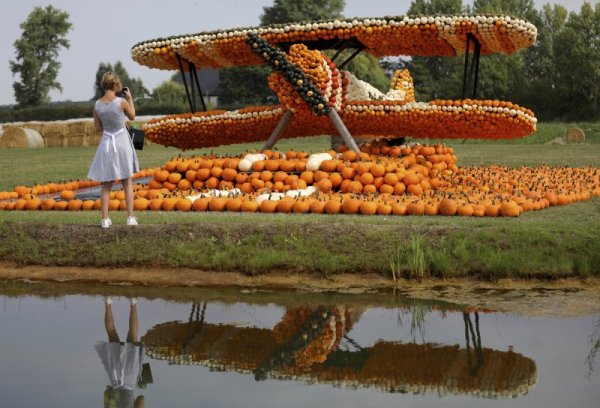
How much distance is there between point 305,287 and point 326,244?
30.3 inches

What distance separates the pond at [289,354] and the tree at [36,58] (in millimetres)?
78033

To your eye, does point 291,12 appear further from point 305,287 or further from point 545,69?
point 305,287

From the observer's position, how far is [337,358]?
21.2 feet

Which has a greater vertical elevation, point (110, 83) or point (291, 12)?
point (291, 12)

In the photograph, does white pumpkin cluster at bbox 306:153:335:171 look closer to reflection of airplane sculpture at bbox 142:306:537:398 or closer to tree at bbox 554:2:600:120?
reflection of airplane sculpture at bbox 142:306:537:398

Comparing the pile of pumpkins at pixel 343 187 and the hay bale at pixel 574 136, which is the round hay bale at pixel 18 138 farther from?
the pile of pumpkins at pixel 343 187

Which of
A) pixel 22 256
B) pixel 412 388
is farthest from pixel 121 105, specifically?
pixel 412 388

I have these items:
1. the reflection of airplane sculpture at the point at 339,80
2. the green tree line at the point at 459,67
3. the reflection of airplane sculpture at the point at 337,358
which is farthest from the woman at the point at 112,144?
the green tree line at the point at 459,67

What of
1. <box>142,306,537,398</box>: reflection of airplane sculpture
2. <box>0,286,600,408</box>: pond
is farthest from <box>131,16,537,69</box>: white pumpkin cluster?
<box>142,306,537,398</box>: reflection of airplane sculpture

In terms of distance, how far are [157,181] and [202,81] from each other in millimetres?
82014

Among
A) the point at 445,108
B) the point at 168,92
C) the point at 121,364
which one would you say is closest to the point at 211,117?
the point at 445,108

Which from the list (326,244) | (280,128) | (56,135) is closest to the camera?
(326,244)

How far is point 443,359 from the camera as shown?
6.36 metres

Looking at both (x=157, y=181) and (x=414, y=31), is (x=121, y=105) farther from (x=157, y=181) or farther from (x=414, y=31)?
(x=414, y=31)
